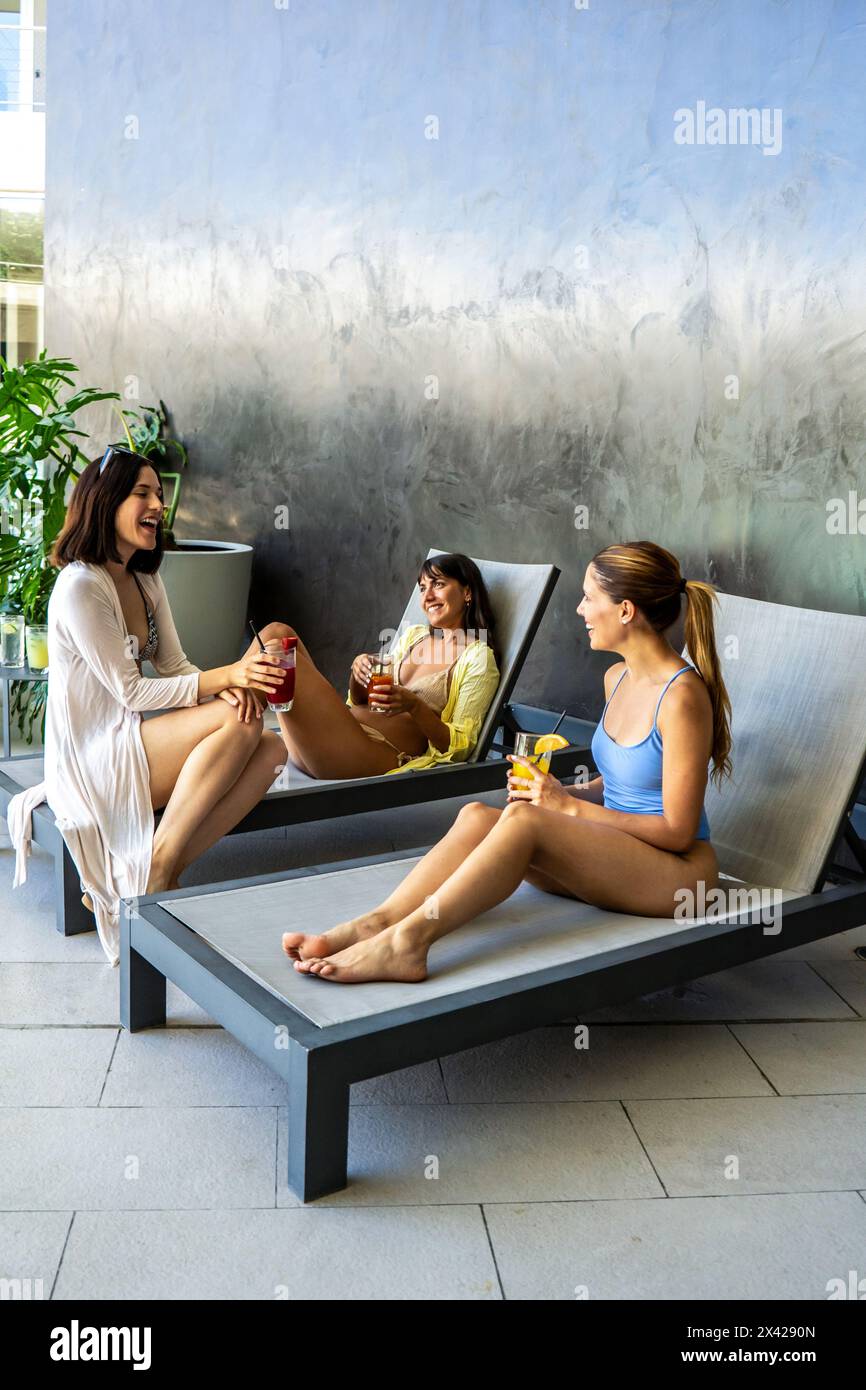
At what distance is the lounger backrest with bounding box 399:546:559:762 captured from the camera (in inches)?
165

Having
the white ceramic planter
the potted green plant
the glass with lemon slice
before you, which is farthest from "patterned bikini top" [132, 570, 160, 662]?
the white ceramic planter

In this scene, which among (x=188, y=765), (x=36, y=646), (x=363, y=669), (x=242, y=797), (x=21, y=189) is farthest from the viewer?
(x=21, y=189)

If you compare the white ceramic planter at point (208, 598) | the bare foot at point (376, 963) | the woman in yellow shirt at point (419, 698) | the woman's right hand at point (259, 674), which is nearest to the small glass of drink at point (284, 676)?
the woman's right hand at point (259, 674)

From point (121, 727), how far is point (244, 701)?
14.0 inches

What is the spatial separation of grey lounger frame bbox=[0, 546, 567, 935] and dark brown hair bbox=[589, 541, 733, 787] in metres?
1.29

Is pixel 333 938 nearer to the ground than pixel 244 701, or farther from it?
nearer to the ground

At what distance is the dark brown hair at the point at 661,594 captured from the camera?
2768mm

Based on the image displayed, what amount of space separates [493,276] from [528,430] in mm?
688

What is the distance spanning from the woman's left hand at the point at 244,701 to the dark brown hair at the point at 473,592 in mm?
1144

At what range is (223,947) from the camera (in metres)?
2.55

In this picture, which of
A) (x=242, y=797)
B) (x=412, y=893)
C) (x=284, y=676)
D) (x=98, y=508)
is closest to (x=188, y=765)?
(x=242, y=797)

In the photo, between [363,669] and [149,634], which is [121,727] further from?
[363,669]

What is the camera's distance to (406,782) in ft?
12.8

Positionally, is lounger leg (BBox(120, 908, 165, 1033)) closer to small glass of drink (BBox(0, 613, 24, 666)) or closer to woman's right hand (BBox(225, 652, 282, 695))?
woman's right hand (BBox(225, 652, 282, 695))
